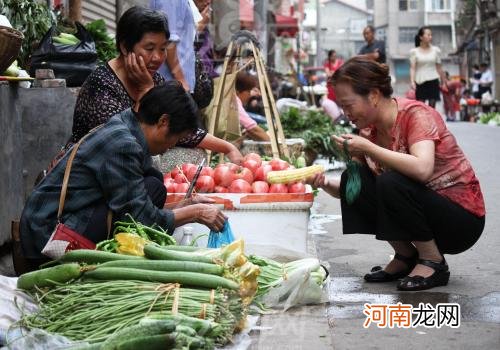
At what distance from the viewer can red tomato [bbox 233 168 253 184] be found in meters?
6.05

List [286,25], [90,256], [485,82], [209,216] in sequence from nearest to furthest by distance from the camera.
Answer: [90,256], [209,216], [286,25], [485,82]

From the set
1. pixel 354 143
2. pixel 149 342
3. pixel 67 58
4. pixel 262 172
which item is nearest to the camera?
pixel 149 342

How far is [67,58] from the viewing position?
751 cm

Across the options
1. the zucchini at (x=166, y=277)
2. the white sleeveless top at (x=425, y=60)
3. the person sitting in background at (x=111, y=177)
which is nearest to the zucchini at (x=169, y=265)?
the zucchini at (x=166, y=277)

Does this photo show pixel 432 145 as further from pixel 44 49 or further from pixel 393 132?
pixel 44 49

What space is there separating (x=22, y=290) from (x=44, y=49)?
3.51 meters

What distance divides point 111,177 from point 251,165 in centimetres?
195

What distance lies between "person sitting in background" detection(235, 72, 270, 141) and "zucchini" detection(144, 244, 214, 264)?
5.70 metres

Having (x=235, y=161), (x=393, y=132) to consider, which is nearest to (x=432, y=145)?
(x=393, y=132)

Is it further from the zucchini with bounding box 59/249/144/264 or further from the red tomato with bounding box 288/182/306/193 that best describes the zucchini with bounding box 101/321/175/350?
the red tomato with bounding box 288/182/306/193

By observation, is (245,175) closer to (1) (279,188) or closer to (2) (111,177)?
(1) (279,188)

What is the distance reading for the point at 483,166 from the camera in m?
12.7

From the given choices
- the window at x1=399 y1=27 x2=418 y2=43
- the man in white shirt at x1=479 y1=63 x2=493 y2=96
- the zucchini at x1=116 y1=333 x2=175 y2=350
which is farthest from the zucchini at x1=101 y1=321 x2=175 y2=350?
the window at x1=399 y1=27 x2=418 y2=43

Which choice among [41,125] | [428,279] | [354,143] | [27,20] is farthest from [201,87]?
[428,279]
